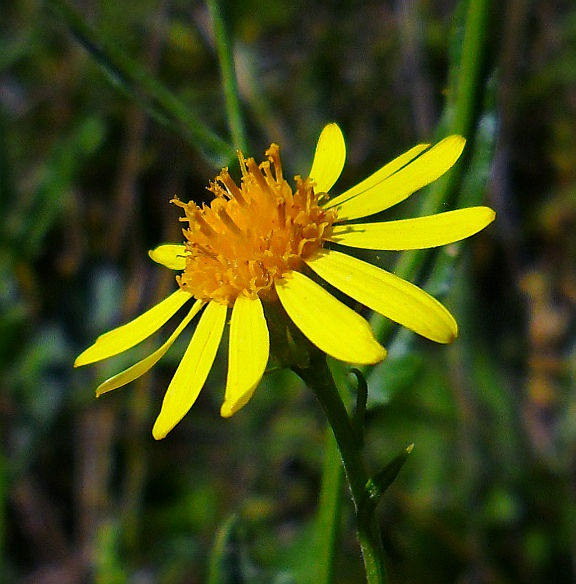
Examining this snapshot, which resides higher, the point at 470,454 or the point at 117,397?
the point at 117,397

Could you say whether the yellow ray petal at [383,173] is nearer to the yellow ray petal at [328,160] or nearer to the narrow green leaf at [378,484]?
the yellow ray petal at [328,160]

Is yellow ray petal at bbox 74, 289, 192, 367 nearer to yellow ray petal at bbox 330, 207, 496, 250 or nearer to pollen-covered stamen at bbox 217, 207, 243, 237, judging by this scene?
pollen-covered stamen at bbox 217, 207, 243, 237

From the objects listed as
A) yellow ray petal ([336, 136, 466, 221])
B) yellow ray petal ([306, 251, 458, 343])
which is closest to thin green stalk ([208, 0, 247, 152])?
yellow ray petal ([336, 136, 466, 221])

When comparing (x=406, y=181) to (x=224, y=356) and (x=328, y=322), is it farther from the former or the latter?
(x=224, y=356)

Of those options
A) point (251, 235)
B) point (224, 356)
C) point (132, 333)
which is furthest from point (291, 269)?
point (224, 356)

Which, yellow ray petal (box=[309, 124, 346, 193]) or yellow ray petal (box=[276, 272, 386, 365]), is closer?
yellow ray petal (box=[276, 272, 386, 365])

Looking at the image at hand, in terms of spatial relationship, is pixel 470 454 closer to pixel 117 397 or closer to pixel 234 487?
pixel 234 487

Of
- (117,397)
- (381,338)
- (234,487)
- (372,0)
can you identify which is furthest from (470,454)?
(372,0)

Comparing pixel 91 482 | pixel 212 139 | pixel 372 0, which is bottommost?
pixel 91 482
